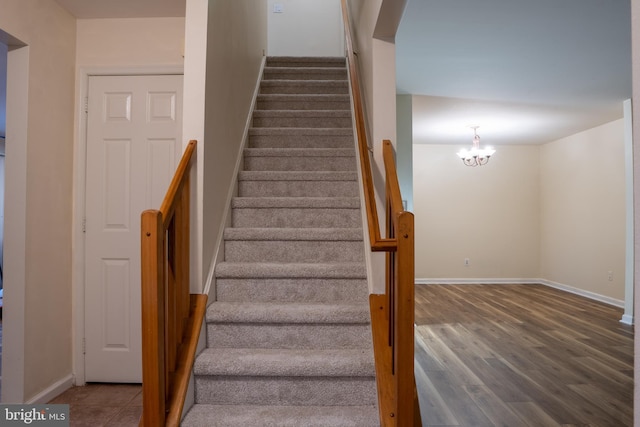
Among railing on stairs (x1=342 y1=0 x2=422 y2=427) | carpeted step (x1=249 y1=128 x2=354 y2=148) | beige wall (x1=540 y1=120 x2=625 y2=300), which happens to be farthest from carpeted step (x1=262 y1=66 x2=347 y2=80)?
beige wall (x1=540 y1=120 x2=625 y2=300)

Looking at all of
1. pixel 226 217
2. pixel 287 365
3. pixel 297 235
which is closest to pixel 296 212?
pixel 297 235

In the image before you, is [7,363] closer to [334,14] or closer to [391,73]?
[391,73]

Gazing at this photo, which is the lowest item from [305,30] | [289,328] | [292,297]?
[289,328]

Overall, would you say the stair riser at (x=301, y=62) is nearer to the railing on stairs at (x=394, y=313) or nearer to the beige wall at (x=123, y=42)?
the beige wall at (x=123, y=42)

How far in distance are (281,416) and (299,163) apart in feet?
6.23

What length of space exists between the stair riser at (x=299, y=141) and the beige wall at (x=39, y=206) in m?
1.38

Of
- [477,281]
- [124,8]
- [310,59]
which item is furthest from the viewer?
[477,281]

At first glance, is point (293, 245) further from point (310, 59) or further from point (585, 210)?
point (585, 210)

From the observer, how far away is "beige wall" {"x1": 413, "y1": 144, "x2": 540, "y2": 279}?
23.6ft

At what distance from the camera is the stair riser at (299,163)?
304 centimetres

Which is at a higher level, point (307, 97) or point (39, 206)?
point (307, 97)

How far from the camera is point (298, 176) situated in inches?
112

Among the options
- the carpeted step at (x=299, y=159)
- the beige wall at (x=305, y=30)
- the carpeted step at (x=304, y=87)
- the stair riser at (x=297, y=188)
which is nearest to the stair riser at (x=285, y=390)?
the stair riser at (x=297, y=188)

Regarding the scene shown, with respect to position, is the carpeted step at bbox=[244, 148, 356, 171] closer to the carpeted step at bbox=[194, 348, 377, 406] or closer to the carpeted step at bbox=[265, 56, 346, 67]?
the carpeted step at bbox=[194, 348, 377, 406]
